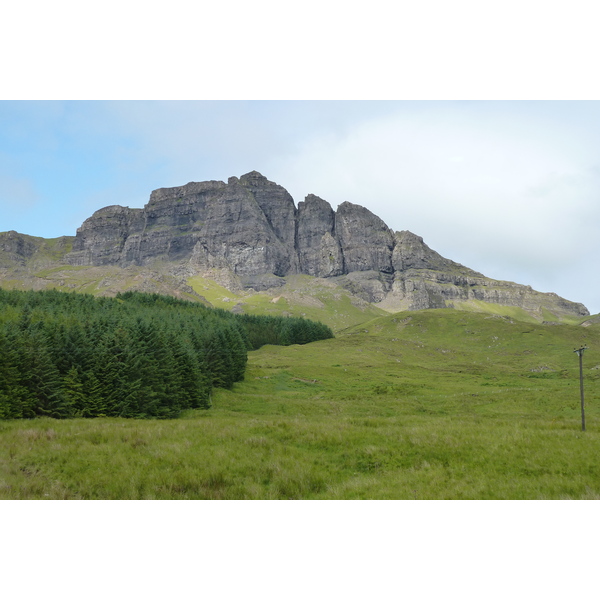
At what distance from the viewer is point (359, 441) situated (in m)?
19.2

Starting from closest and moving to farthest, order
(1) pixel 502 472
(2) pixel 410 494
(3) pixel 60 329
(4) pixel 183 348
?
(2) pixel 410 494, (1) pixel 502 472, (3) pixel 60 329, (4) pixel 183 348

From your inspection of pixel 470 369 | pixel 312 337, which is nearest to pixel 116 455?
pixel 470 369

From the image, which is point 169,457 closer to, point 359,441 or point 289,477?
point 289,477

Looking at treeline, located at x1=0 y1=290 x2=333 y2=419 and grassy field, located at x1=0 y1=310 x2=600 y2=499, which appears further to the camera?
treeline, located at x1=0 y1=290 x2=333 y2=419

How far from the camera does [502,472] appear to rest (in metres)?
14.7

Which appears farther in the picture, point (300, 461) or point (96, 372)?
point (96, 372)

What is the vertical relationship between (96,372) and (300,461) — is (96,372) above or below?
above

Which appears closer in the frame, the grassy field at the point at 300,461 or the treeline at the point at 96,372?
the grassy field at the point at 300,461

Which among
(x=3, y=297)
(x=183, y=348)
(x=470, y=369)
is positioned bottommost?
(x=470, y=369)

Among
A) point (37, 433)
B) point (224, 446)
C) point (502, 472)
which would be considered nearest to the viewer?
point (502, 472)

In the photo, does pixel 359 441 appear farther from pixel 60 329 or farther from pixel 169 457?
pixel 60 329

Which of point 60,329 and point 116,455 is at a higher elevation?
point 60,329

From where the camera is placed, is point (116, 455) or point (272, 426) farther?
point (272, 426)

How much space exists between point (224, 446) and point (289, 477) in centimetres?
513
